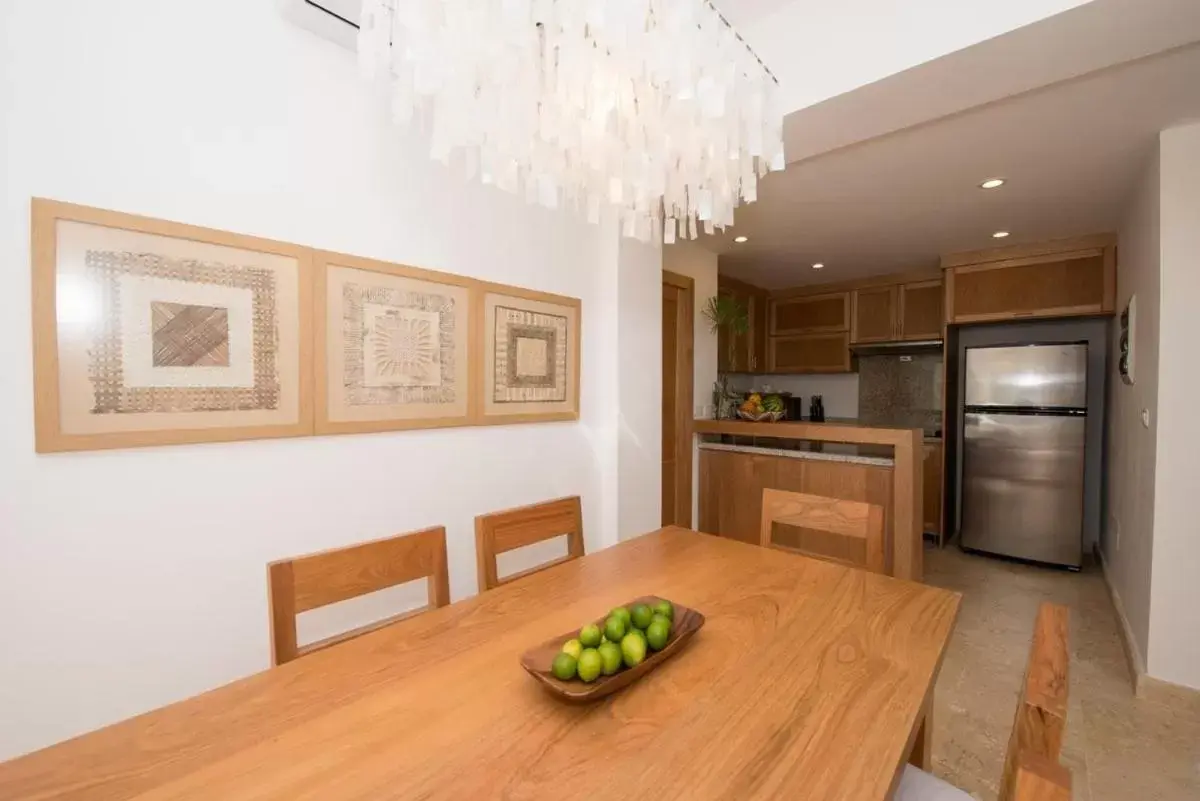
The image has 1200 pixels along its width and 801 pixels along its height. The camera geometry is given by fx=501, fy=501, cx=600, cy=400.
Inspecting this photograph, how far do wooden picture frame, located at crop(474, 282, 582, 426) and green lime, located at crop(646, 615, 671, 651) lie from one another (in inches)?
51.7

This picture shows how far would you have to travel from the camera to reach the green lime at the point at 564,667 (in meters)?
0.84

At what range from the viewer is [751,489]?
335cm

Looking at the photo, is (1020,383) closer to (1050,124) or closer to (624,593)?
(1050,124)

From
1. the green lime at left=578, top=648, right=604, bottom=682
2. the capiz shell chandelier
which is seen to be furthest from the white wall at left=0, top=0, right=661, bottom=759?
the green lime at left=578, top=648, right=604, bottom=682

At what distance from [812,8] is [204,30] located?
186 centimetres

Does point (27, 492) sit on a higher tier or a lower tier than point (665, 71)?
lower

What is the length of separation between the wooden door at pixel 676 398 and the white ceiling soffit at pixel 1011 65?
5.52ft

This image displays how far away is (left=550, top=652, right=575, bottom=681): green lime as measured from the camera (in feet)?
2.76

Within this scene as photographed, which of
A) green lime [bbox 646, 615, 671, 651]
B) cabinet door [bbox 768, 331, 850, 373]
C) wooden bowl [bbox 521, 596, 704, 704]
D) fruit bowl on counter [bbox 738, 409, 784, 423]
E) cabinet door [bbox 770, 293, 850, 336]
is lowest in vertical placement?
wooden bowl [bbox 521, 596, 704, 704]

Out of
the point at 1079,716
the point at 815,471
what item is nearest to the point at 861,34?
the point at 815,471

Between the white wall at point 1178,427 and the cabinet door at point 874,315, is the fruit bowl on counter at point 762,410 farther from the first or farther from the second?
the cabinet door at point 874,315

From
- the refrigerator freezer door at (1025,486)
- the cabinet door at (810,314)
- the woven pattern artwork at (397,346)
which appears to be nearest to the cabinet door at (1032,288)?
the refrigerator freezer door at (1025,486)

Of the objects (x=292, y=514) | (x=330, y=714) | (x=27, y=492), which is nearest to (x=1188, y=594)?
(x=330, y=714)

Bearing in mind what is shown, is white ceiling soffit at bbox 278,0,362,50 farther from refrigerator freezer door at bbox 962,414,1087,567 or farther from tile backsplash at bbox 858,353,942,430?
tile backsplash at bbox 858,353,942,430
